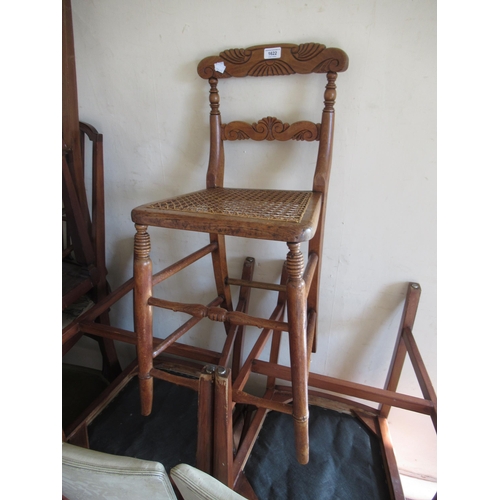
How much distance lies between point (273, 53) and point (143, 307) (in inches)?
24.4

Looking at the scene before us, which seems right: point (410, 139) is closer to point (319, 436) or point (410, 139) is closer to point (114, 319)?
point (319, 436)

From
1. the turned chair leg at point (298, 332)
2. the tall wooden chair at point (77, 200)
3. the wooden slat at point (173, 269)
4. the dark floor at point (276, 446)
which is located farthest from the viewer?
the tall wooden chair at point (77, 200)

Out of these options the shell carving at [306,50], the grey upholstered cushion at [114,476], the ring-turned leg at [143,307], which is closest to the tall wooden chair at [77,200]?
the ring-turned leg at [143,307]

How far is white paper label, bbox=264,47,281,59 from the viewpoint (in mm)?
740

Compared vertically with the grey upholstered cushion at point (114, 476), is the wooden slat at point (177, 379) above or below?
above

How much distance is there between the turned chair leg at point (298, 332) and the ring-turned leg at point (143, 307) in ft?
0.91

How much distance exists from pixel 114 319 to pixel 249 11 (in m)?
1.08

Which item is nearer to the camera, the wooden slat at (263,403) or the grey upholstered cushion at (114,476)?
the grey upholstered cushion at (114,476)

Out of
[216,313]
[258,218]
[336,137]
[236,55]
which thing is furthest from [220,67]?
[216,313]

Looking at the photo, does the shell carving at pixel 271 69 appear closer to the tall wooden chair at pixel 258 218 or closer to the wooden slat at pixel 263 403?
the tall wooden chair at pixel 258 218

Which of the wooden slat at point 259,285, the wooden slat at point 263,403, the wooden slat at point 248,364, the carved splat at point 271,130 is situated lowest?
the wooden slat at point 263,403

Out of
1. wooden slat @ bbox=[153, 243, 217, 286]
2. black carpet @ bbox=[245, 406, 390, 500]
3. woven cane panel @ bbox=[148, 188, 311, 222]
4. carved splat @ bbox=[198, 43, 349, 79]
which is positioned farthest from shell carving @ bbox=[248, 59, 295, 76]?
black carpet @ bbox=[245, 406, 390, 500]

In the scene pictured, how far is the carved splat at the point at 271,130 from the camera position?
760 mm

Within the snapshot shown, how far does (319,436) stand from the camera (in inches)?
34.9
